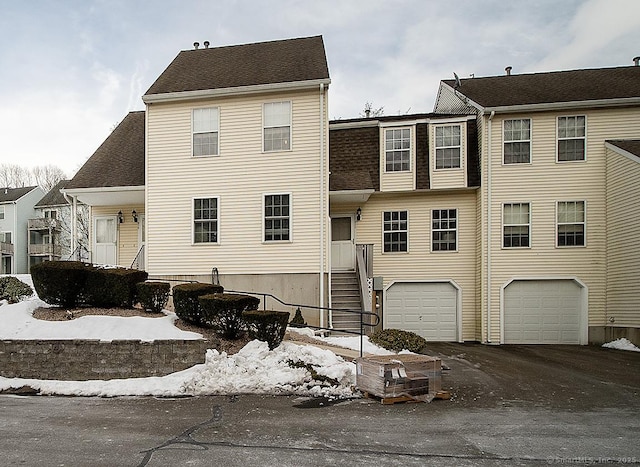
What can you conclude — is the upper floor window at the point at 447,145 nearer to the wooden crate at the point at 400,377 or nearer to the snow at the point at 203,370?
the snow at the point at 203,370

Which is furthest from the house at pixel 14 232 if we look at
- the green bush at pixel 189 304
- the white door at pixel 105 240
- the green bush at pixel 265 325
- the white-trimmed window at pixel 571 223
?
the white-trimmed window at pixel 571 223

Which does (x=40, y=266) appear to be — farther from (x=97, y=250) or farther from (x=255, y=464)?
(x=255, y=464)

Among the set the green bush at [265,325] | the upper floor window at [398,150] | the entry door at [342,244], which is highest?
the upper floor window at [398,150]

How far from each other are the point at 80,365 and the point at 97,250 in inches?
371

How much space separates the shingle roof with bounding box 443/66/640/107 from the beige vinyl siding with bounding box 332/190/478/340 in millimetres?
3535

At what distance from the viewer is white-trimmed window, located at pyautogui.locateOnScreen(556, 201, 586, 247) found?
53.6ft

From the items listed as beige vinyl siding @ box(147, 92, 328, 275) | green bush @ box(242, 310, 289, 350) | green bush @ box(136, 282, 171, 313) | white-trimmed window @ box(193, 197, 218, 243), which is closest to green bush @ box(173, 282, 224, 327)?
green bush @ box(136, 282, 171, 313)

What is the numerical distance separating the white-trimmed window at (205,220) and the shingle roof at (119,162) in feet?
7.33

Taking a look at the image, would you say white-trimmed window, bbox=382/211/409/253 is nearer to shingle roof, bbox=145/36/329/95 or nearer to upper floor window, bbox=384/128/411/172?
upper floor window, bbox=384/128/411/172

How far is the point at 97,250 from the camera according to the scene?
58.9 ft

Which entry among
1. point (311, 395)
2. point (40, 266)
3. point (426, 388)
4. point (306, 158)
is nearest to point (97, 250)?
point (40, 266)

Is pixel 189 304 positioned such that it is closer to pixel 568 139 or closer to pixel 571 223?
pixel 571 223


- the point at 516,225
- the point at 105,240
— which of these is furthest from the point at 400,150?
the point at 105,240

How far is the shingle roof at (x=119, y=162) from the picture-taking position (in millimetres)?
16672
